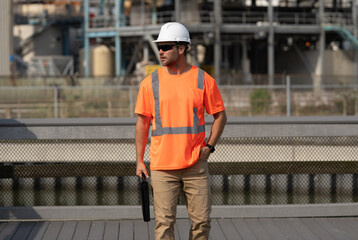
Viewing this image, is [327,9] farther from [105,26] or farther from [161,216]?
[161,216]

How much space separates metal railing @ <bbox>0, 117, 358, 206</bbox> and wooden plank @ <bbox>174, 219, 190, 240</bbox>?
0.60m

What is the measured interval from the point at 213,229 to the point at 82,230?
51.1 inches

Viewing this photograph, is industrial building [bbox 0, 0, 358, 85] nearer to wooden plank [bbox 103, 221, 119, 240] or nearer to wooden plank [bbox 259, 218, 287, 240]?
wooden plank [bbox 259, 218, 287, 240]

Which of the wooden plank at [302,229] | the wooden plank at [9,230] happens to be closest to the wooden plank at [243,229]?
the wooden plank at [302,229]

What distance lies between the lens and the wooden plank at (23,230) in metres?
6.28

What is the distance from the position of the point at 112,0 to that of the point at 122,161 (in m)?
A: 43.1

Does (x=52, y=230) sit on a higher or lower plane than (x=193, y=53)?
lower

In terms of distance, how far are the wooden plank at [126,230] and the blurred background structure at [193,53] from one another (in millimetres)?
14737

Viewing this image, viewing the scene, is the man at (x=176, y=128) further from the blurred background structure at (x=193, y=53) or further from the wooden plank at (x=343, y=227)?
the blurred background structure at (x=193, y=53)

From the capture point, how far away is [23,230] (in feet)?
21.4

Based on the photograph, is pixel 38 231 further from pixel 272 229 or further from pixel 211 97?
pixel 211 97

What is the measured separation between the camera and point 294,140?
7.18 m

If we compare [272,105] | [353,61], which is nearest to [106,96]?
[272,105]

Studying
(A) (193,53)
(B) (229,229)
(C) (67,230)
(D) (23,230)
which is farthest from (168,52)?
(A) (193,53)
